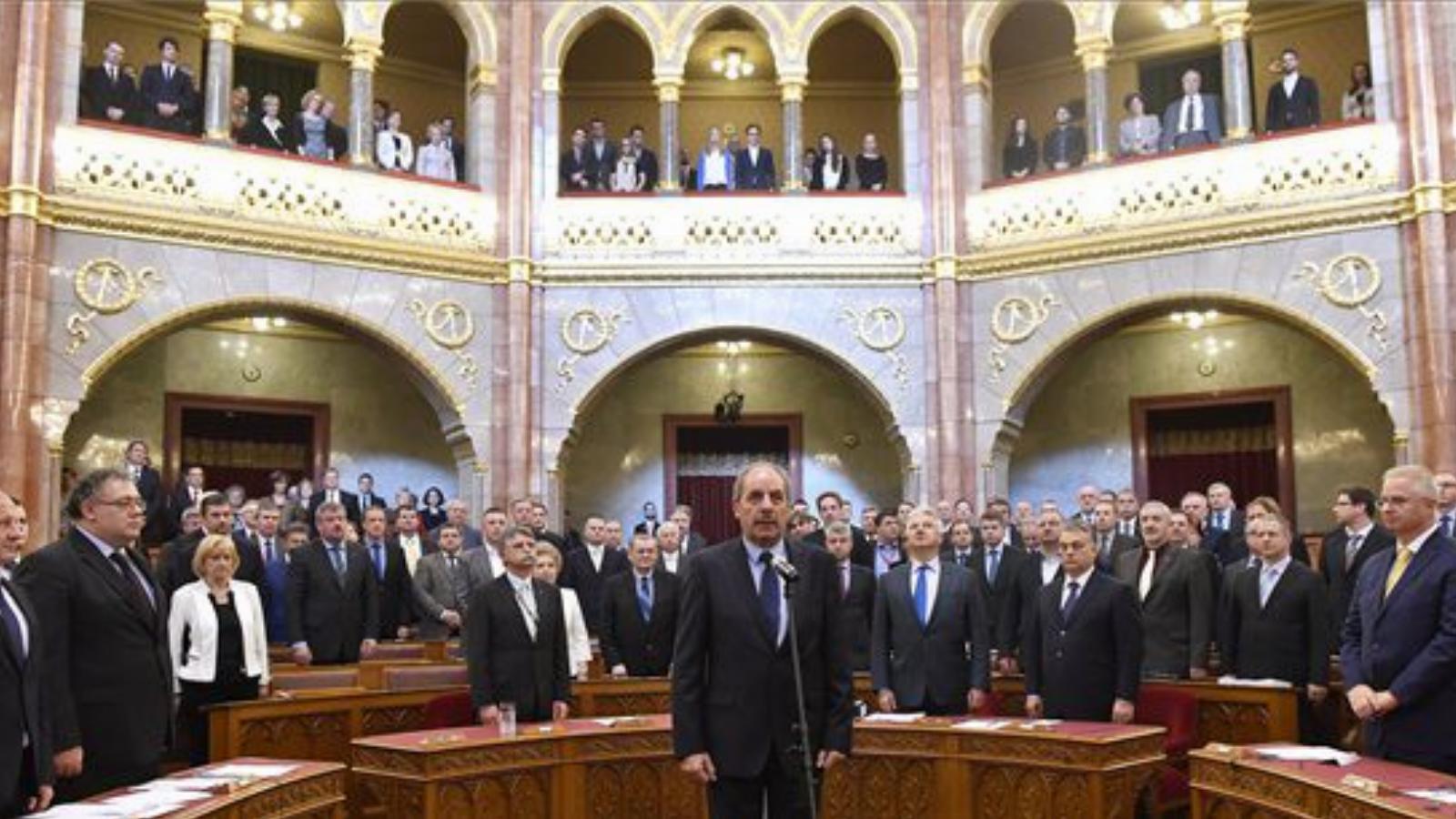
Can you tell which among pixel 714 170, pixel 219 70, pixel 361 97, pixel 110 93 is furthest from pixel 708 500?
pixel 110 93

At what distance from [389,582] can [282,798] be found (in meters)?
4.60

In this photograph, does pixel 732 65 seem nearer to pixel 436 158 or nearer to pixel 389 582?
pixel 436 158

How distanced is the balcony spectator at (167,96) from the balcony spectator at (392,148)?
174 centimetres

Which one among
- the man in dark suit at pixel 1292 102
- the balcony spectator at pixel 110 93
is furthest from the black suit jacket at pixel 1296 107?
the balcony spectator at pixel 110 93

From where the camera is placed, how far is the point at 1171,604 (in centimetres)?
768

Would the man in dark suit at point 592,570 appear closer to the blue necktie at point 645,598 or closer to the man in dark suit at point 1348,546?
the blue necktie at point 645,598

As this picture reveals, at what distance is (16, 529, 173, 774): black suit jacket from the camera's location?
4773 mm

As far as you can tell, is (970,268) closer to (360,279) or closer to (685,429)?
(685,429)

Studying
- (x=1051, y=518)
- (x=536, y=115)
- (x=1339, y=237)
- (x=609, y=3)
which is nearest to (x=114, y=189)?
(x=536, y=115)

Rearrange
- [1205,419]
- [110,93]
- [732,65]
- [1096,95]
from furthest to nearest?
1. [732,65]
2. [1205,419]
3. [1096,95]
4. [110,93]

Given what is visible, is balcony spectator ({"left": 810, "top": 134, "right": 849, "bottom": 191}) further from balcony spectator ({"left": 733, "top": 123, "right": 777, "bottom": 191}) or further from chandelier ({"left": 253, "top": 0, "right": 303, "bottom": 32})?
chandelier ({"left": 253, "top": 0, "right": 303, "bottom": 32})

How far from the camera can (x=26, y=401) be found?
11398mm

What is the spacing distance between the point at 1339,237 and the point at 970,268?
10.2 ft

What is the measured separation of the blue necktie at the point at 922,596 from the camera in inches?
273
